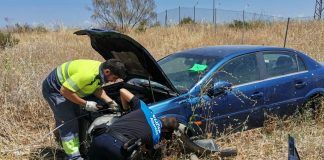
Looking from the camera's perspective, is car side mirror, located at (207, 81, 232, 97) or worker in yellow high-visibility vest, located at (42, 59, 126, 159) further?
car side mirror, located at (207, 81, 232, 97)

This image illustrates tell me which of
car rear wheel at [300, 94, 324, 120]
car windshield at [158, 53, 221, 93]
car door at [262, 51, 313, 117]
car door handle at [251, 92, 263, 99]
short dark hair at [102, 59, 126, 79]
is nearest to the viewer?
short dark hair at [102, 59, 126, 79]

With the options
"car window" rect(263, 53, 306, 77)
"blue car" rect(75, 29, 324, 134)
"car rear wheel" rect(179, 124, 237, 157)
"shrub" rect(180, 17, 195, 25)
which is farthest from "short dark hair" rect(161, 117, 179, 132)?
"shrub" rect(180, 17, 195, 25)

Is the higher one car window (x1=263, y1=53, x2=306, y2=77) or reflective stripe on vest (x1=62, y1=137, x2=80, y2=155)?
car window (x1=263, y1=53, x2=306, y2=77)

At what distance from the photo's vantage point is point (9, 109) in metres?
6.69

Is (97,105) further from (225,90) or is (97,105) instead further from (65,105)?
(225,90)

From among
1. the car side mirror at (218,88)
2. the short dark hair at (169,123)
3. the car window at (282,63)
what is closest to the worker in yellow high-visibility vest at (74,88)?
the short dark hair at (169,123)

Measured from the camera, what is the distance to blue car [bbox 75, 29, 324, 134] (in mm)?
5273

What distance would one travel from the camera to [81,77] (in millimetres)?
4758

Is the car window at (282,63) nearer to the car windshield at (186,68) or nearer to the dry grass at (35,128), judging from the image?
the dry grass at (35,128)

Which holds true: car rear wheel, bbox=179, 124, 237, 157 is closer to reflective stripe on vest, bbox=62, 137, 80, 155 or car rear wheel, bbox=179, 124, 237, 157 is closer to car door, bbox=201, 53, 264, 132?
car door, bbox=201, 53, 264, 132

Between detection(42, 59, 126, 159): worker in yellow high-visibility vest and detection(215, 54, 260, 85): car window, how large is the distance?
1.60m

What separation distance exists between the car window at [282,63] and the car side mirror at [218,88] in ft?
3.45

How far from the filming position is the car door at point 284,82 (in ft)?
20.2

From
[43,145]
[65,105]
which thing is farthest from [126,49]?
[43,145]
